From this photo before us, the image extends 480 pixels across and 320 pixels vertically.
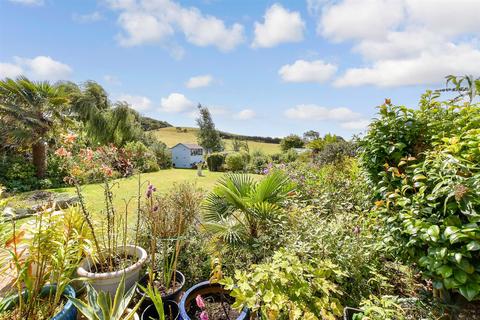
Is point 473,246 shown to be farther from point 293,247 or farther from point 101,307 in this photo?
point 101,307

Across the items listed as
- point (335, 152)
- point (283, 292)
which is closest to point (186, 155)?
point (335, 152)

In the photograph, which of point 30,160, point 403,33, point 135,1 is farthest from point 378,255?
point 30,160

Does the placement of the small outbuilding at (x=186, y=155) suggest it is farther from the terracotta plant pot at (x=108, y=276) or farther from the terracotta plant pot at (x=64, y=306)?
the terracotta plant pot at (x=64, y=306)

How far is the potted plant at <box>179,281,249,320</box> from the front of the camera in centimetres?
235

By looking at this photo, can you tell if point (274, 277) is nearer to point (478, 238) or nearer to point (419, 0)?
point (478, 238)

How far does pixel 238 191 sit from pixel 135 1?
3.42 m

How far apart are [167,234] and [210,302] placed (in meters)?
1.09

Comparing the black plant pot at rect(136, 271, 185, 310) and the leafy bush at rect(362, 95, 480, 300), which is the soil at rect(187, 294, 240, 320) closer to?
the black plant pot at rect(136, 271, 185, 310)

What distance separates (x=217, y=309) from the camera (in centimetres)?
244

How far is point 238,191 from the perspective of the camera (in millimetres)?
3777

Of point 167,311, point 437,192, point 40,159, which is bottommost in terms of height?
point 167,311

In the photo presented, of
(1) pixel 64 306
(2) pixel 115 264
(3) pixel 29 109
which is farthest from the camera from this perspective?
(3) pixel 29 109

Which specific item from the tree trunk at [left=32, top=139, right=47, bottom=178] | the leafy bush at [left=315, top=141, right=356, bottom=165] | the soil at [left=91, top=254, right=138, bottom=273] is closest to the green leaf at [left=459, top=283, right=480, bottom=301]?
the soil at [left=91, top=254, right=138, bottom=273]

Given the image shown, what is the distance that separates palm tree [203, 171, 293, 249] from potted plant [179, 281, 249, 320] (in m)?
0.70
